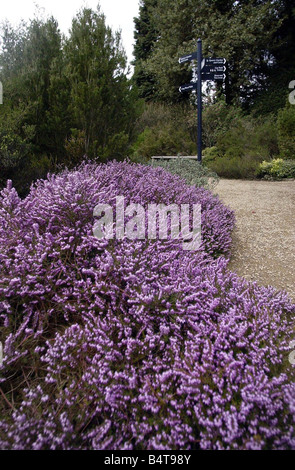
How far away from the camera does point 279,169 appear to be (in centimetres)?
830

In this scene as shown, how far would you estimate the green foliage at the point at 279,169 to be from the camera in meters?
8.27

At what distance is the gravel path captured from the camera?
114 inches

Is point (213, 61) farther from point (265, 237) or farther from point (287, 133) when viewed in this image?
point (265, 237)

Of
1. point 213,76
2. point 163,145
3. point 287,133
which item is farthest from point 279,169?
point 163,145

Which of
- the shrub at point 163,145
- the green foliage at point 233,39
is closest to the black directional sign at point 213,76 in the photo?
the shrub at point 163,145

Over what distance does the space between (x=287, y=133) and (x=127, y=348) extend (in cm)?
969

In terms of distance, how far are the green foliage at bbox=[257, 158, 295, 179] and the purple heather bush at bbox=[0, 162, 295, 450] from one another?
23.6 feet

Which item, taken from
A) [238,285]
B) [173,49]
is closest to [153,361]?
[238,285]

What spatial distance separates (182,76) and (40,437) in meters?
20.6

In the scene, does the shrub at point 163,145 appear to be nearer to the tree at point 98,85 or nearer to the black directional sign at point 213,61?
the black directional sign at point 213,61

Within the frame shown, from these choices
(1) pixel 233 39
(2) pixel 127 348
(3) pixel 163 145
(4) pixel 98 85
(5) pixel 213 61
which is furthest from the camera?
(1) pixel 233 39

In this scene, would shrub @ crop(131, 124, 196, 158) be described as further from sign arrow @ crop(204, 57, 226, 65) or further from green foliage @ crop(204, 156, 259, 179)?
sign arrow @ crop(204, 57, 226, 65)

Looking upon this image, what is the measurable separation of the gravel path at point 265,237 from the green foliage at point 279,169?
2180mm

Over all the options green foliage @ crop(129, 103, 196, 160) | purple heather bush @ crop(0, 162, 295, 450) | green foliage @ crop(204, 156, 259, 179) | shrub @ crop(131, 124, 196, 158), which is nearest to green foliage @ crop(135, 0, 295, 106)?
green foliage @ crop(129, 103, 196, 160)
